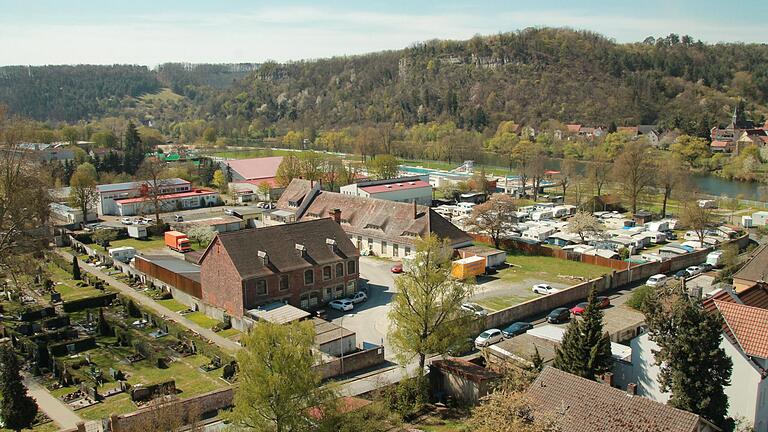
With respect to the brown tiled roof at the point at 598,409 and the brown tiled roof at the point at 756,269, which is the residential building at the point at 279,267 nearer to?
the brown tiled roof at the point at 598,409

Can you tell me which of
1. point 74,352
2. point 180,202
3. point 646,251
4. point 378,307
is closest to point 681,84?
point 646,251

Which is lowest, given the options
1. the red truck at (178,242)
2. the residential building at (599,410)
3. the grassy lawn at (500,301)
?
the grassy lawn at (500,301)

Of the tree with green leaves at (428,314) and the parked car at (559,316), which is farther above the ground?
the tree with green leaves at (428,314)

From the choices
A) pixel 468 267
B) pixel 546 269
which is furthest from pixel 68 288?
pixel 546 269

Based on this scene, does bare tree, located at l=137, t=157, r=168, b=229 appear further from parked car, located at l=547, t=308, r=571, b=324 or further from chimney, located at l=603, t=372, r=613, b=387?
chimney, located at l=603, t=372, r=613, b=387

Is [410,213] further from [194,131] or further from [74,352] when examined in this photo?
[194,131]

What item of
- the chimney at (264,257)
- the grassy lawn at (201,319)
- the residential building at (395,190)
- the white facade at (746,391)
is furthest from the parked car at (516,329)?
the residential building at (395,190)
